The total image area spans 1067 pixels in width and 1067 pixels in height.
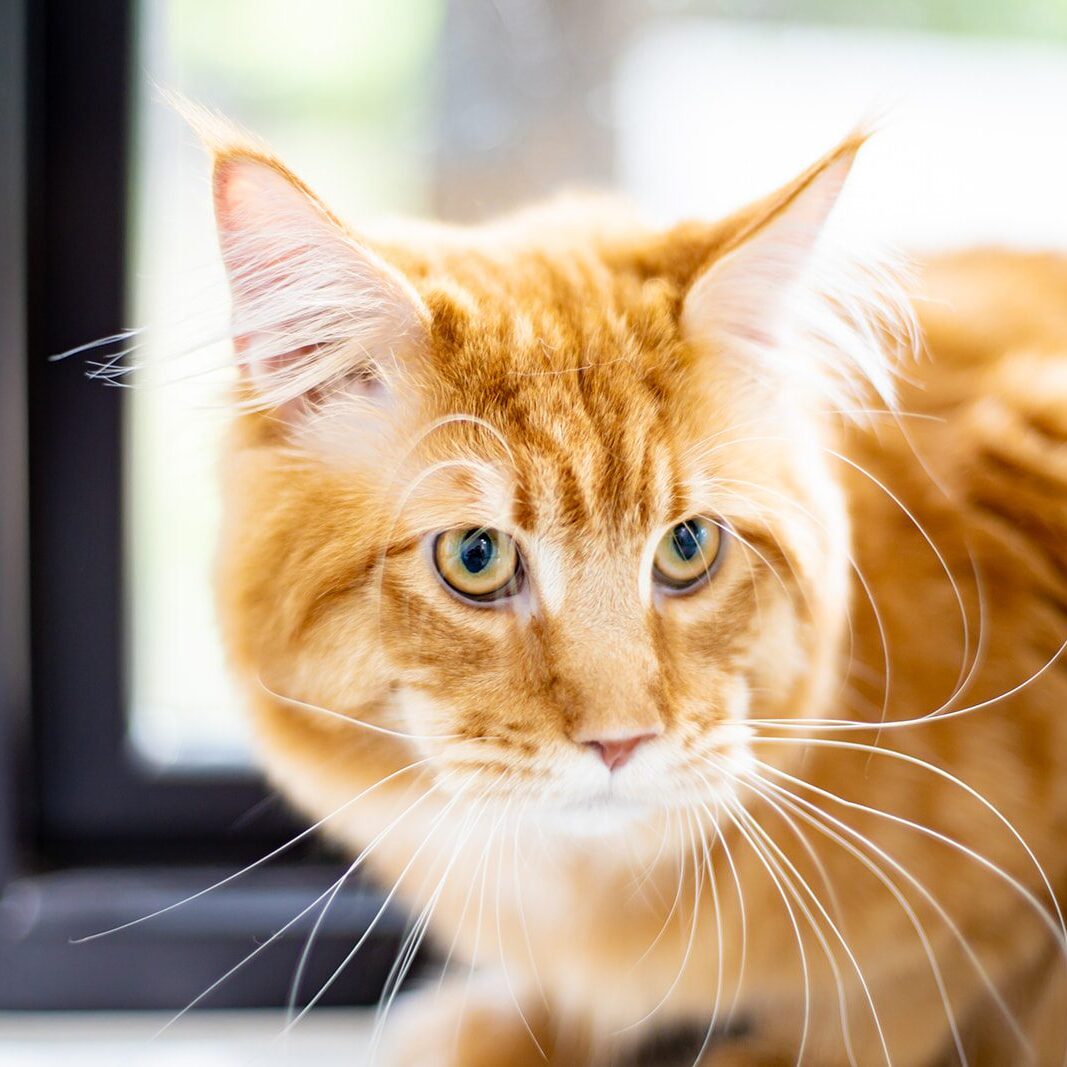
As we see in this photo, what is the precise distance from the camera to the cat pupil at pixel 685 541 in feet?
3.36

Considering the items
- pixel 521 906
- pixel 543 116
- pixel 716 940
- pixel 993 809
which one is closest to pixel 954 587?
pixel 993 809

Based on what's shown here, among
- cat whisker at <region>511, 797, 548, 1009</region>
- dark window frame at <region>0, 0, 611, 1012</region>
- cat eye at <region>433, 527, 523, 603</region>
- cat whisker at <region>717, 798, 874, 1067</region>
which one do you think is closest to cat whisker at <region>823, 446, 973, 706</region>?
cat whisker at <region>717, 798, 874, 1067</region>

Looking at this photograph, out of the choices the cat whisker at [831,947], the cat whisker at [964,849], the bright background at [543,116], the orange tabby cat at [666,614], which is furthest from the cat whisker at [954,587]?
the bright background at [543,116]

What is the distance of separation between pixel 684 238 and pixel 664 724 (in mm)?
479

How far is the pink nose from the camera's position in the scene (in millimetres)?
913

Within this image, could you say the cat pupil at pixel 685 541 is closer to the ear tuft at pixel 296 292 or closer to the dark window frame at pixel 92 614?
the ear tuft at pixel 296 292

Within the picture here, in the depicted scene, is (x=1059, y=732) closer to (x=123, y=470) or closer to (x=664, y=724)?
(x=664, y=724)

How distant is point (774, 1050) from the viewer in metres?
1.19

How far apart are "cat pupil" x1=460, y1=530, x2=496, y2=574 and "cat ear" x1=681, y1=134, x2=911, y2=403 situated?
28cm

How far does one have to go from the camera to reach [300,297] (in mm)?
959

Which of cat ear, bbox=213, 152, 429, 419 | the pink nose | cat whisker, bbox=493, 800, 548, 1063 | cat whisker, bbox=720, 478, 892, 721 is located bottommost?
cat whisker, bbox=493, 800, 548, 1063

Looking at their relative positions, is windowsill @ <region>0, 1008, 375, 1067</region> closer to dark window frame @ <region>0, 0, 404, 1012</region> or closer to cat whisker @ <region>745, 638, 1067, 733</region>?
dark window frame @ <region>0, 0, 404, 1012</region>

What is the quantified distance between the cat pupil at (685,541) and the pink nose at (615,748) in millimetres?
188

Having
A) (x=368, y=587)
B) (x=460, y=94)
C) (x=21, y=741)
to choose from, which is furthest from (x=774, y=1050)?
(x=460, y=94)
